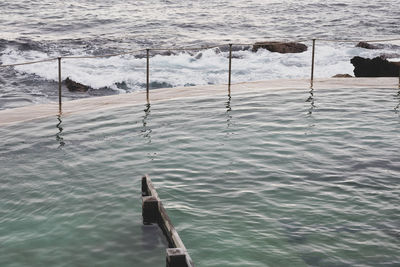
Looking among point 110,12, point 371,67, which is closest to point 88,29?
point 110,12

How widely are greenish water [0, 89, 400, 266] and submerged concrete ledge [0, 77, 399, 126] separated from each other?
2.14 feet

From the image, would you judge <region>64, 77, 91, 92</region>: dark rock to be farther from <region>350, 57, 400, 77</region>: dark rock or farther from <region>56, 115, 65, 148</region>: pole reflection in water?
<region>56, 115, 65, 148</region>: pole reflection in water

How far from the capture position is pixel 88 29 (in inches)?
1625

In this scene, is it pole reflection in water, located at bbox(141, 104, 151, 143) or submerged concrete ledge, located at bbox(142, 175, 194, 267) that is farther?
pole reflection in water, located at bbox(141, 104, 151, 143)

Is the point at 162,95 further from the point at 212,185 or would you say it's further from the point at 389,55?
the point at 389,55

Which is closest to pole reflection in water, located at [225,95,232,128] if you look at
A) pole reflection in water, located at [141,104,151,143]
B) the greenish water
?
the greenish water

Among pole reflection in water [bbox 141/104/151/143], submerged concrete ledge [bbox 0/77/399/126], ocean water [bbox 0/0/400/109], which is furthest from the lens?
ocean water [bbox 0/0/400/109]

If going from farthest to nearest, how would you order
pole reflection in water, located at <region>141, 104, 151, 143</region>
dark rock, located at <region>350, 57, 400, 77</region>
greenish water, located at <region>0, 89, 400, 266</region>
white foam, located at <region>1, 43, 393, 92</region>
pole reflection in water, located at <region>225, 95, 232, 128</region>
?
1. white foam, located at <region>1, 43, 393, 92</region>
2. dark rock, located at <region>350, 57, 400, 77</region>
3. pole reflection in water, located at <region>225, 95, 232, 128</region>
4. pole reflection in water, located at <region>141, 104, 151, 143</region>
5. greenish water, located at <region>0, 89, 400, 266</region>

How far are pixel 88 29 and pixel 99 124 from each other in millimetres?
30399

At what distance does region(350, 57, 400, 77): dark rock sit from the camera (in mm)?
21031

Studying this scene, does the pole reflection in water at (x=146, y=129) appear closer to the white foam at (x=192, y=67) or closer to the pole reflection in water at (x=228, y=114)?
the pole reflection in water at (x=228, y=114)

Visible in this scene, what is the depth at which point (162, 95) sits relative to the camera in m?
15.2

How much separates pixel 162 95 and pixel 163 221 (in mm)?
8544

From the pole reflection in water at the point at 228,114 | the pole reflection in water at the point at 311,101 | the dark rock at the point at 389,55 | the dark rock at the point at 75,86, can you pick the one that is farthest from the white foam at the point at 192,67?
the pole reflection in water at the point at 228,114
